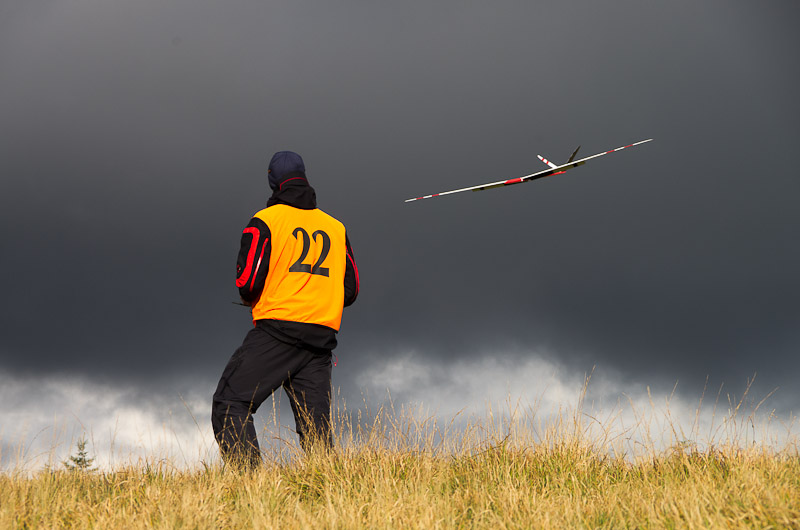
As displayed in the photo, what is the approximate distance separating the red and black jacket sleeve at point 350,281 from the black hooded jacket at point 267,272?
0.47 m

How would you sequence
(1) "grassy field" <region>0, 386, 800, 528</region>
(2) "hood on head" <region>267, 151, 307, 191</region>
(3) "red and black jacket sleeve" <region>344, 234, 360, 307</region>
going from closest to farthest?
1. (1) "grassy field" <region>0, 386, 800, 528</region>
2. (2) "hood on head" <region>267, 151, 307, 191</region>
3. (3) "red and black jacket sleeve" <region>344, 234, 360, 307</region>

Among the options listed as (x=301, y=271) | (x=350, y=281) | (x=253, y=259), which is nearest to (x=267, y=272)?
(x=253, y=259)

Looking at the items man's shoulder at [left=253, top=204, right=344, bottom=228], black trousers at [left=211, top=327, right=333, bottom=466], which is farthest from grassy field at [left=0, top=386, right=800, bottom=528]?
man's shoulder at [left=253, top=204, right=344, bottom=228]

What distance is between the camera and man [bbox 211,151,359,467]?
5.05 meters

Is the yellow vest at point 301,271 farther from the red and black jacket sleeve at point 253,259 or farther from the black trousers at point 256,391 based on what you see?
the black trousers at point 256,391

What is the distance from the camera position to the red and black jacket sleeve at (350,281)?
5.80 metres

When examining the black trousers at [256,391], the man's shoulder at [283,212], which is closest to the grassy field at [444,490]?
the black trousers at [256,391]

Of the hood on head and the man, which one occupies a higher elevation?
the hood on head

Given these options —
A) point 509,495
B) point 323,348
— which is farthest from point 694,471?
point 323,348

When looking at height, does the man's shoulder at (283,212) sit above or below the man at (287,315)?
above

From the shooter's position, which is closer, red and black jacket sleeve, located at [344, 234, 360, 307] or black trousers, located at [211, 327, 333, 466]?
black trousers, located at [211, 327, 333, 466]

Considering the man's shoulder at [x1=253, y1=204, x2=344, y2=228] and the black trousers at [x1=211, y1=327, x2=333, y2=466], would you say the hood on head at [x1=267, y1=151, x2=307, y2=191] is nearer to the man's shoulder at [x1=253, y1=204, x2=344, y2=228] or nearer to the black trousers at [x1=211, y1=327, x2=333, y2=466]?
the man's shoulder at [x1=253, y1=204, x2=344, y2=228]

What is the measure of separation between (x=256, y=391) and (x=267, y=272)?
97 centimetres

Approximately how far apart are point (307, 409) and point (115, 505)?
162 centimetres
